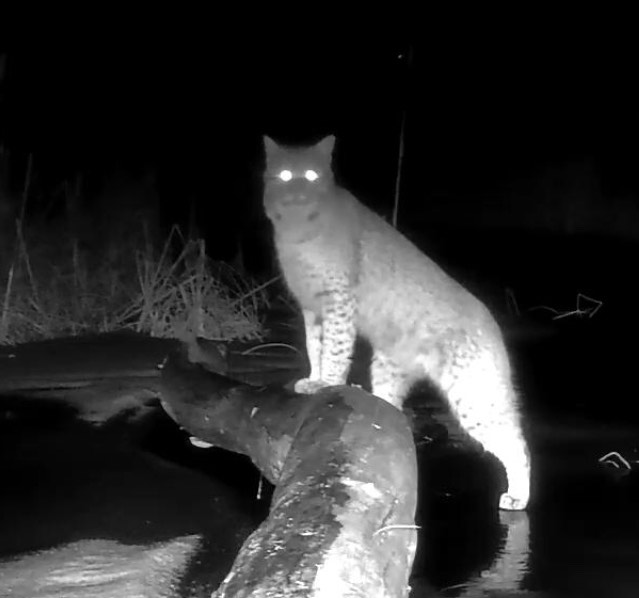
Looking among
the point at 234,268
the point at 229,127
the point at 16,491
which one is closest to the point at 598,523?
the point at 16,491

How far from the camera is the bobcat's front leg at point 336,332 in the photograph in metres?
5.39

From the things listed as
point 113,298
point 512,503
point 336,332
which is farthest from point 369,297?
point 113,298

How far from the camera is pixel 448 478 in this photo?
516 centimetres


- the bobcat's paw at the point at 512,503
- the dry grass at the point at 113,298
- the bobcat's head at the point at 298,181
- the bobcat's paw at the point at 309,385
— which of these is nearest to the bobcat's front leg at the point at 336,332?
the bobcat's paw at the point at 309,385

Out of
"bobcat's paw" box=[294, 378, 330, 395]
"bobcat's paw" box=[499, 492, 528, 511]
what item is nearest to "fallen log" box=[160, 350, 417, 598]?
"bobcat's paw" box=[294, 378, 330, 395]

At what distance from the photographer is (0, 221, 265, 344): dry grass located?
8336 millimetres

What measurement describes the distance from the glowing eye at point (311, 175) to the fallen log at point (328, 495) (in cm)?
117

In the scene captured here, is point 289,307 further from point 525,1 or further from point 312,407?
Result: point 525,1

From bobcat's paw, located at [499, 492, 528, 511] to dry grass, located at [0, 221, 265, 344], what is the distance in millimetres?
3679

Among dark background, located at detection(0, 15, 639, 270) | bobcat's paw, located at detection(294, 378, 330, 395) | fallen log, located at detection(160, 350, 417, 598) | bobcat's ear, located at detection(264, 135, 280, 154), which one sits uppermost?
dark background, located at detection(0, 15, 639, 270)

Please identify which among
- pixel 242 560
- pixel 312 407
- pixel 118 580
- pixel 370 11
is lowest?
pixel 118 580

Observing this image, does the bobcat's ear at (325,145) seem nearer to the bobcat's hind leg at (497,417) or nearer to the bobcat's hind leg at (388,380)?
the bobcat's hind leg at (388,380)

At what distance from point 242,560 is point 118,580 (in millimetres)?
928

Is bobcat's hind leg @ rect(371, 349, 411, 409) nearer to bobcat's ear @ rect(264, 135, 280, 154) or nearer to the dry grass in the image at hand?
bobcat's ear @ rect(264, 135, 280, 154)
